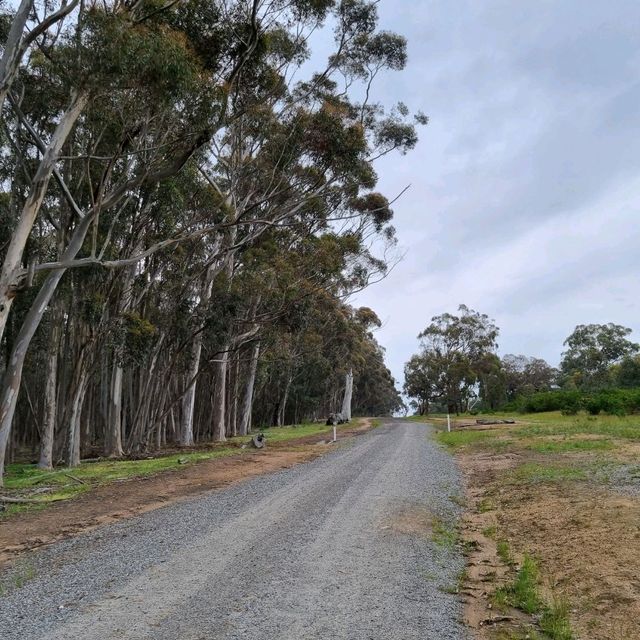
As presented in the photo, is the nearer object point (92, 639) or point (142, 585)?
point (92, 639)

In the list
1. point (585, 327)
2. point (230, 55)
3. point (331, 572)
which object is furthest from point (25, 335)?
point (585, 327)

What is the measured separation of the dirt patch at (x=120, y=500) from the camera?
7285 millimetres

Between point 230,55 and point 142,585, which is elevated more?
point 230,55

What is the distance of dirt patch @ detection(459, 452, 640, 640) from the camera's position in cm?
423

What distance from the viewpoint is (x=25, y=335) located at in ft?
39.7

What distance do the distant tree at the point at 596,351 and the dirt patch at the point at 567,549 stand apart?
6418 centimetres

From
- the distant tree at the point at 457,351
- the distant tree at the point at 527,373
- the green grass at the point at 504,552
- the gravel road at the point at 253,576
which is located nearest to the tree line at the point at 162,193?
the gravel road at the point at 253,576

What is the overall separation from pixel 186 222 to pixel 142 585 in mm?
16774

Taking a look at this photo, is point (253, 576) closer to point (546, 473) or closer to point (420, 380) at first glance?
point (546, 473)

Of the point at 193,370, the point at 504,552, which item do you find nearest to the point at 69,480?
the point at 504,552

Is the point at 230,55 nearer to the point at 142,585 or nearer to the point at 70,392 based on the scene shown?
the point at 70,392

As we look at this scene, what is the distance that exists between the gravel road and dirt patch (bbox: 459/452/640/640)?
313mm

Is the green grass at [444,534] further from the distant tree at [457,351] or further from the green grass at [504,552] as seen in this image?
the distant tree at [457,351]

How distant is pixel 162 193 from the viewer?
1795 cm
